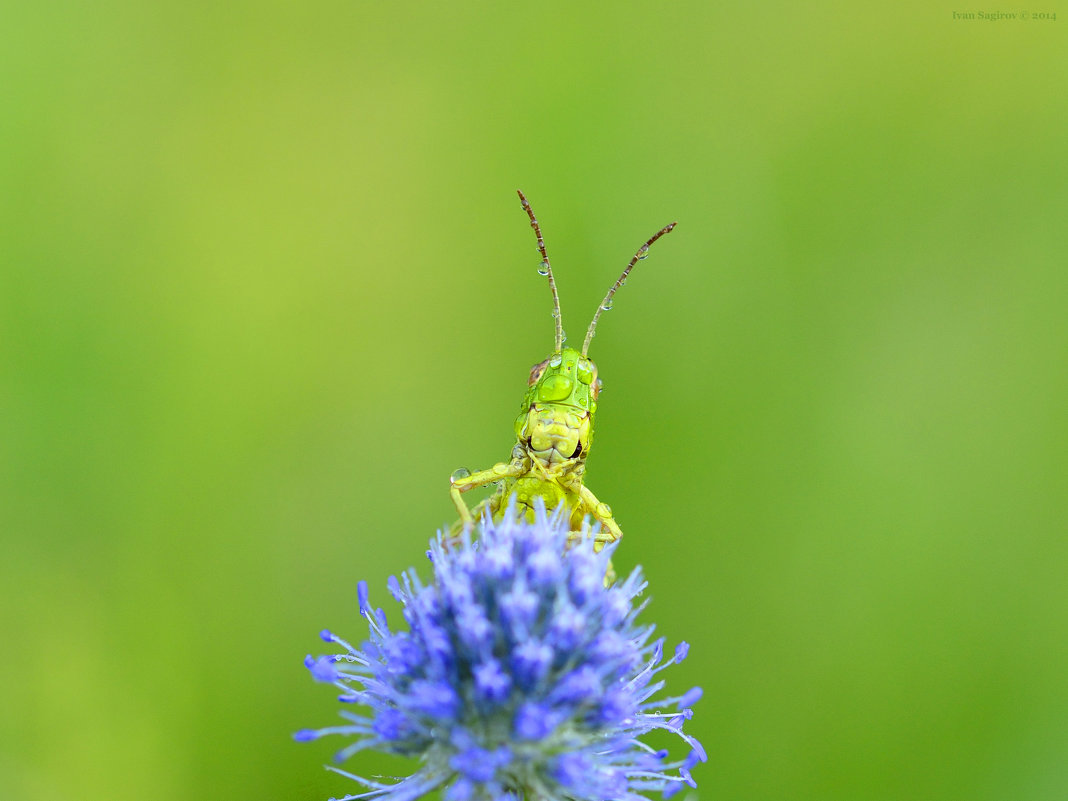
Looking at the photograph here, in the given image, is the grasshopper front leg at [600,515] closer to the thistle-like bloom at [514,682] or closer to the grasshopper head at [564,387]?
the grasshopper head at [564,387]

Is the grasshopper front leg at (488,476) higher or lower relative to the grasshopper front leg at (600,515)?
higher

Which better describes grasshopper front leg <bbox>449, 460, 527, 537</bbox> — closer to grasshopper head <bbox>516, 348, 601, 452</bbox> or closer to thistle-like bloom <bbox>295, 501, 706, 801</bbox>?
grasshopper head <bbox>516, 348, 601, 452</bbox>

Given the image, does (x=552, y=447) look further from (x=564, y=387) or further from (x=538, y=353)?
(x=538, y=353)

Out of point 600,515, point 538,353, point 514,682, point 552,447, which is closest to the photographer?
point 514,682

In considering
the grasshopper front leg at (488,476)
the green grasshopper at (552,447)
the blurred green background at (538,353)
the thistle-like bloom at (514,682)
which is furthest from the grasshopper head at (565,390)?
the blurred green background at (538,353)

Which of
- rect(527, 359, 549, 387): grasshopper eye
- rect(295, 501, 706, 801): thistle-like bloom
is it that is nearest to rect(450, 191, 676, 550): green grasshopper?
rect(527, 359, 549, 387): grasshopper eye

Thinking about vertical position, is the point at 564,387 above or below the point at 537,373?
below

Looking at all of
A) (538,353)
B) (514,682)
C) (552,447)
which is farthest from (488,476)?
(538,353)
